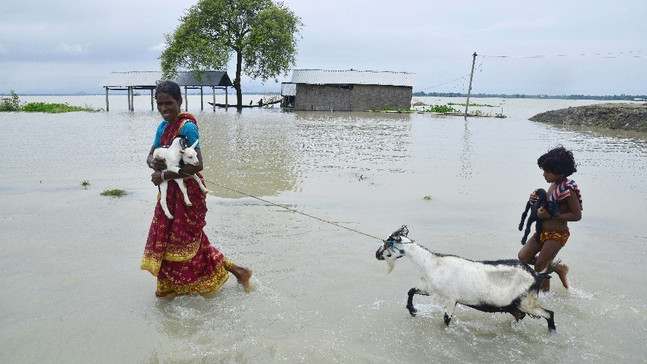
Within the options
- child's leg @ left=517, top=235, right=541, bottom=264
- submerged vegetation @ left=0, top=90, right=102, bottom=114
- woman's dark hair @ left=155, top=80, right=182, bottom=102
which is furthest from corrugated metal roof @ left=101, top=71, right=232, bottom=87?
child's leg @ left=517, top=235, right=541, bottom=264

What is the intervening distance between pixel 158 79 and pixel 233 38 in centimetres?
794

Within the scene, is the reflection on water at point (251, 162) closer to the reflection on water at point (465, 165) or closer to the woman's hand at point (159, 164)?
the reflection on water at point (465, 165)

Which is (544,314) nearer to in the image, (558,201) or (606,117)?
(558,201)

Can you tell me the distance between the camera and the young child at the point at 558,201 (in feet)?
12.5

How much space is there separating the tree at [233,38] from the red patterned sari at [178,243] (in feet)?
111

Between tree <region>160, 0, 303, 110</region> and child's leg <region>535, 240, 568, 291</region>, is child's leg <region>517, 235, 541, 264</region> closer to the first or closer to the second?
child's leg <region>535, 240, 568, 291</region>

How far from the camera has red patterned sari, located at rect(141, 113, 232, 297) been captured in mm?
3756

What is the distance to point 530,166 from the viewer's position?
1178 cm

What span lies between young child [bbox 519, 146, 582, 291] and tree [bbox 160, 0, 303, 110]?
34.6 metres

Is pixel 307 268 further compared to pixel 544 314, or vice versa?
pixel 307 268

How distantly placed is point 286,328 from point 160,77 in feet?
133

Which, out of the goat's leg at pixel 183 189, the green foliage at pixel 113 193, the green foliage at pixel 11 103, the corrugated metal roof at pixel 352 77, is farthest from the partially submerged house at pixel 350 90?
the goat's leg at pixel 183 189

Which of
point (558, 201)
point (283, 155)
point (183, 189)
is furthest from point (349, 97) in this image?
point (183, 189)

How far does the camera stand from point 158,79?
39219 millimetres
